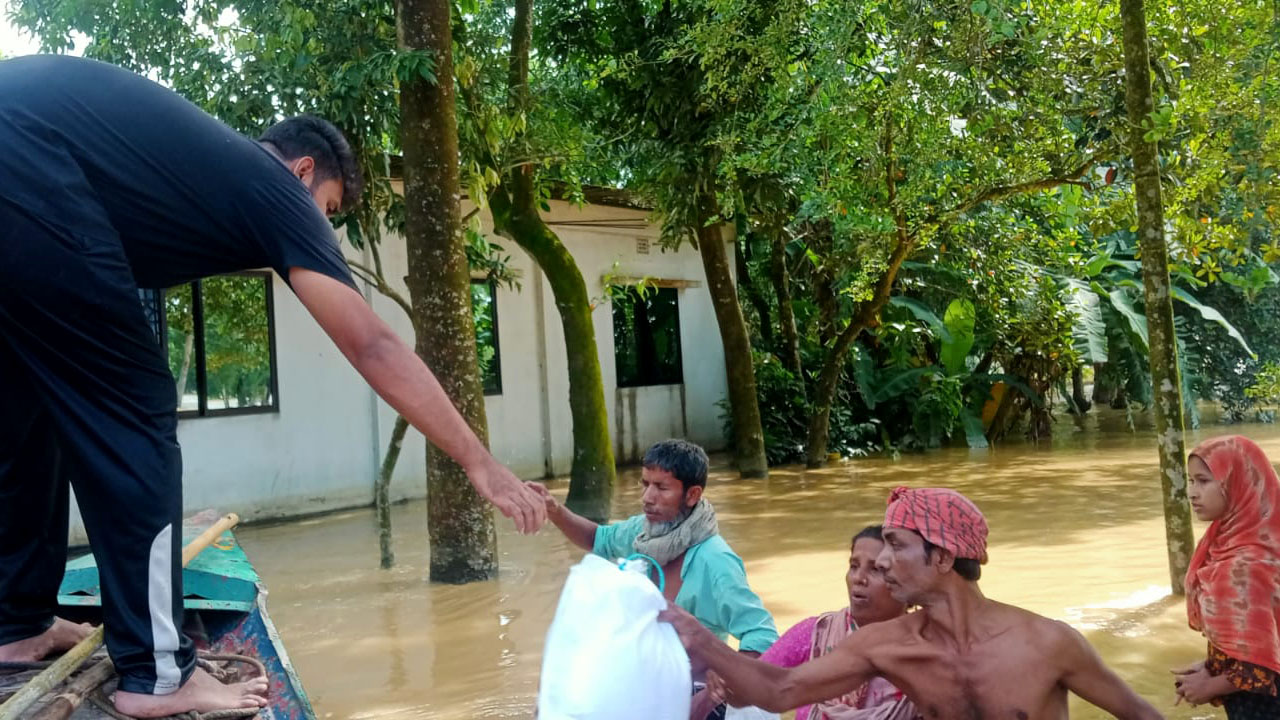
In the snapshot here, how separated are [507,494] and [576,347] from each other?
312 inches

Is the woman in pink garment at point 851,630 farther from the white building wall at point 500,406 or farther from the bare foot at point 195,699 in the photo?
the white building wall at point 500,406

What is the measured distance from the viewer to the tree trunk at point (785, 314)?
15.8 m

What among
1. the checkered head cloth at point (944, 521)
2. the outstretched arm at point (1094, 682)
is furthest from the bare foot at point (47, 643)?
the outstretched arm at point (1094, 682)

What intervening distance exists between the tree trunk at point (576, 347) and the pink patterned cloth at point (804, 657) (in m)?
7.14

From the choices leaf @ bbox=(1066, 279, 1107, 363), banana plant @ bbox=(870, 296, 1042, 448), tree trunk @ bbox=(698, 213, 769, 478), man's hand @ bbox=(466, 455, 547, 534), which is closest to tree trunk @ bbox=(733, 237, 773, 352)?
banana plant @ bbox=(870, 296, 1042, 448)

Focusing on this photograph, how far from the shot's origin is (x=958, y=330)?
49.8 feet

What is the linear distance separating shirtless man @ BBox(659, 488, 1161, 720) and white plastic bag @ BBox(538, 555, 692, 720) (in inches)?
18.5

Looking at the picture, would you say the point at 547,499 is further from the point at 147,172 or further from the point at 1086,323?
the point at 1086,323

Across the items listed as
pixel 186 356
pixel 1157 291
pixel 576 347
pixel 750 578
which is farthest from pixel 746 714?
pixel 186 356

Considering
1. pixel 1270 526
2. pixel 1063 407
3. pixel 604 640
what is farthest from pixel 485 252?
pixel 1063 407

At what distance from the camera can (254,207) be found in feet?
7.65

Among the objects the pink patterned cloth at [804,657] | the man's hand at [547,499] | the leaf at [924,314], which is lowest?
Result: the pink patterned cloth at [804,657]

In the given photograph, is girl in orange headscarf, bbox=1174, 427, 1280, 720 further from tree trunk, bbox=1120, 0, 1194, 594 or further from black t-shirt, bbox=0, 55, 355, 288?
tree trunk, bbox=1120, 0, 1194, 594

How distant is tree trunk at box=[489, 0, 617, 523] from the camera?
10234 millimetres
